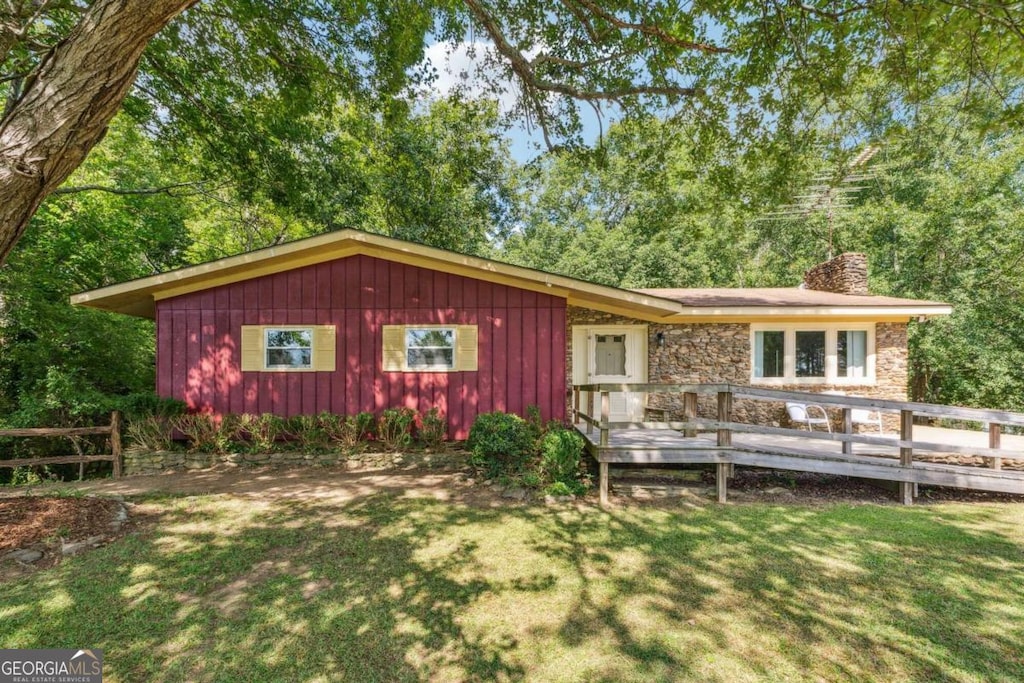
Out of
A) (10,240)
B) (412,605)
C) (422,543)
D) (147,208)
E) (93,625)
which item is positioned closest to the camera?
(10,240)

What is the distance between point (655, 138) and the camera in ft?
27.9

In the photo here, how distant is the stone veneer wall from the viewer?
8.61 meters

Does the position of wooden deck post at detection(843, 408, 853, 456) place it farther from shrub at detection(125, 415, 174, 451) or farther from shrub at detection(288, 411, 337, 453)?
shrub at detection(125, 415, 174, 451)

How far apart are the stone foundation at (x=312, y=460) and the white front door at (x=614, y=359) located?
11.0 ft

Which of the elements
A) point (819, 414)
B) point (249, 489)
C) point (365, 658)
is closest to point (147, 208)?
point (249, 489)

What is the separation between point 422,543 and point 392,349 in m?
4.11

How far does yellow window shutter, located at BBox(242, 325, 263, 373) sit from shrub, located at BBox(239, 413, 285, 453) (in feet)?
3.01

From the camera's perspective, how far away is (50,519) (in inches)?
157

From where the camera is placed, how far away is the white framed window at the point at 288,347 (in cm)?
748

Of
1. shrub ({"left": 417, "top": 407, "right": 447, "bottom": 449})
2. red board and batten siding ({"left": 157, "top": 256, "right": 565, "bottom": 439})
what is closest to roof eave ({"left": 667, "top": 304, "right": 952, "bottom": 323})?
red board and batten siding ({"left": 157, "top": 256, "right": 565, "bottom": 439})

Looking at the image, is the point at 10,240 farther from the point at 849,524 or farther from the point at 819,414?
the point at 819,414

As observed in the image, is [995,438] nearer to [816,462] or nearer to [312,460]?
[816,462]

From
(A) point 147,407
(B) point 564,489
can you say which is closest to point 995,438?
(B) point 564,489

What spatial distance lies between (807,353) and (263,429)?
35.4ft
